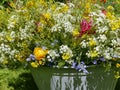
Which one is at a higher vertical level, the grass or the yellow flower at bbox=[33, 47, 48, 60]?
the yellow flower at bbox=[33, 47, 48, 60]

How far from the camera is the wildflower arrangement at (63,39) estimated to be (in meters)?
3.28

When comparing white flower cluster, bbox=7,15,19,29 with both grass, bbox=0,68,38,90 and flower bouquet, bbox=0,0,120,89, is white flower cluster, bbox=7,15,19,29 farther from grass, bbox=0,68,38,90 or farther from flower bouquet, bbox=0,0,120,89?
grass, bbox=0,68,38,90

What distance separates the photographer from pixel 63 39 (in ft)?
11.0

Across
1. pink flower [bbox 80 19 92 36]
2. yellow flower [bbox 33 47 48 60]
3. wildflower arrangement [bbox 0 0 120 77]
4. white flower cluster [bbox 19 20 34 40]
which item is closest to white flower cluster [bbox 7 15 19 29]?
wildflower arrangement [bbox 0 0 120 77]

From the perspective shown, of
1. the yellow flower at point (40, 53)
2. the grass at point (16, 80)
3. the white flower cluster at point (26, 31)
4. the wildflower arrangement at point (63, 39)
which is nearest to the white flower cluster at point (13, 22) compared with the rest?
the wildflower arrangement at point (63, 39)

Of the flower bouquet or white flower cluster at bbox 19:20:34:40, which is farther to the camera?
white flower cluster at bbox 19:20:34:40

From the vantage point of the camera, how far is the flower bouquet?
10.8 feet

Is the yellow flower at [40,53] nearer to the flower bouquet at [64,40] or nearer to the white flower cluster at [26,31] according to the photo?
the flower bouquet at [64,40]

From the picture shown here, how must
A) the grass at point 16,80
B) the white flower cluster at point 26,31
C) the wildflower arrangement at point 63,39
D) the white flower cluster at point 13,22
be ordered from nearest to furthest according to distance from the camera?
1. the wildflower arrangement at point 63,39
2. the white flower cluster at point 26,31
3. the white flower cluster at point 13,22
4. the grass at point 16,80

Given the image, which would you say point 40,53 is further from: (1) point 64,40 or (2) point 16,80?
(2) point 16,80

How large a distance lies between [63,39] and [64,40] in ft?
0.04

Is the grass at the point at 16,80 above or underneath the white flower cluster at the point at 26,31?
underneath

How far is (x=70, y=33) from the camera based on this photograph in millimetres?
3322

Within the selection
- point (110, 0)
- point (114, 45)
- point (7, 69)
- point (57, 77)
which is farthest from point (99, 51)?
point (110, 0)
